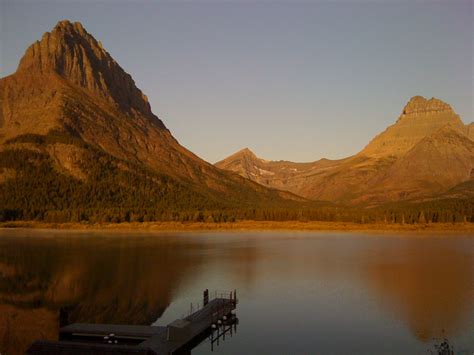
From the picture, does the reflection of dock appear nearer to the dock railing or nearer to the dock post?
the dock railing

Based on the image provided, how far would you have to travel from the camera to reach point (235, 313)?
63.3 m

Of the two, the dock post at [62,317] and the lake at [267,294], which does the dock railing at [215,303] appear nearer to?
the lake at [267,294]

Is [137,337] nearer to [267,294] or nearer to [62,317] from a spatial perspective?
[62,317]

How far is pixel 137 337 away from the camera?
4838cm

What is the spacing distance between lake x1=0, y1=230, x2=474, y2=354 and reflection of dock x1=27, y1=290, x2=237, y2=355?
218 centimetres

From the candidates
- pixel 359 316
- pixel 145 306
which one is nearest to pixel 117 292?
pixel 145 306

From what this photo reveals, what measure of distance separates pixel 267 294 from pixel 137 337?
1159 inches

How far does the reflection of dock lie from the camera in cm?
4259

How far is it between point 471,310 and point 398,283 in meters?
21.2

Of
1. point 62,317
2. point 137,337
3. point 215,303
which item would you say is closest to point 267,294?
point 215,303

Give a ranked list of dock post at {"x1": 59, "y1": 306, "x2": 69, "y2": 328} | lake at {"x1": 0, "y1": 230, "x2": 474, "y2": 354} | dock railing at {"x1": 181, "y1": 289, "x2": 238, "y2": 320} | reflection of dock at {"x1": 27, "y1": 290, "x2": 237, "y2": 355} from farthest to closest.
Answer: dock railing at {"x1": 181, "y1": 289, "x2": 238, "y2": 320} < lake at {"x1": 0, "y1": 230, "x2": 474, "y2": 354} < dock post at {"x1": 59, "y1": 306, "x2": 69, "y2": 328} < reflection of dock at {"x1": 27, "y1": 290, "x2": 237, "y2": 355}

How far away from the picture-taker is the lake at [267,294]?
51.8 metres

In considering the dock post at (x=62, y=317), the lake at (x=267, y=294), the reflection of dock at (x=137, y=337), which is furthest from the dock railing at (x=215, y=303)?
the dock post at (x=62, y=317)

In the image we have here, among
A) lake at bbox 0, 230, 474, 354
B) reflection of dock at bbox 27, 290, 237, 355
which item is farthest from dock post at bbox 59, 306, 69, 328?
lake at bbox 0, 230, 474, 354
